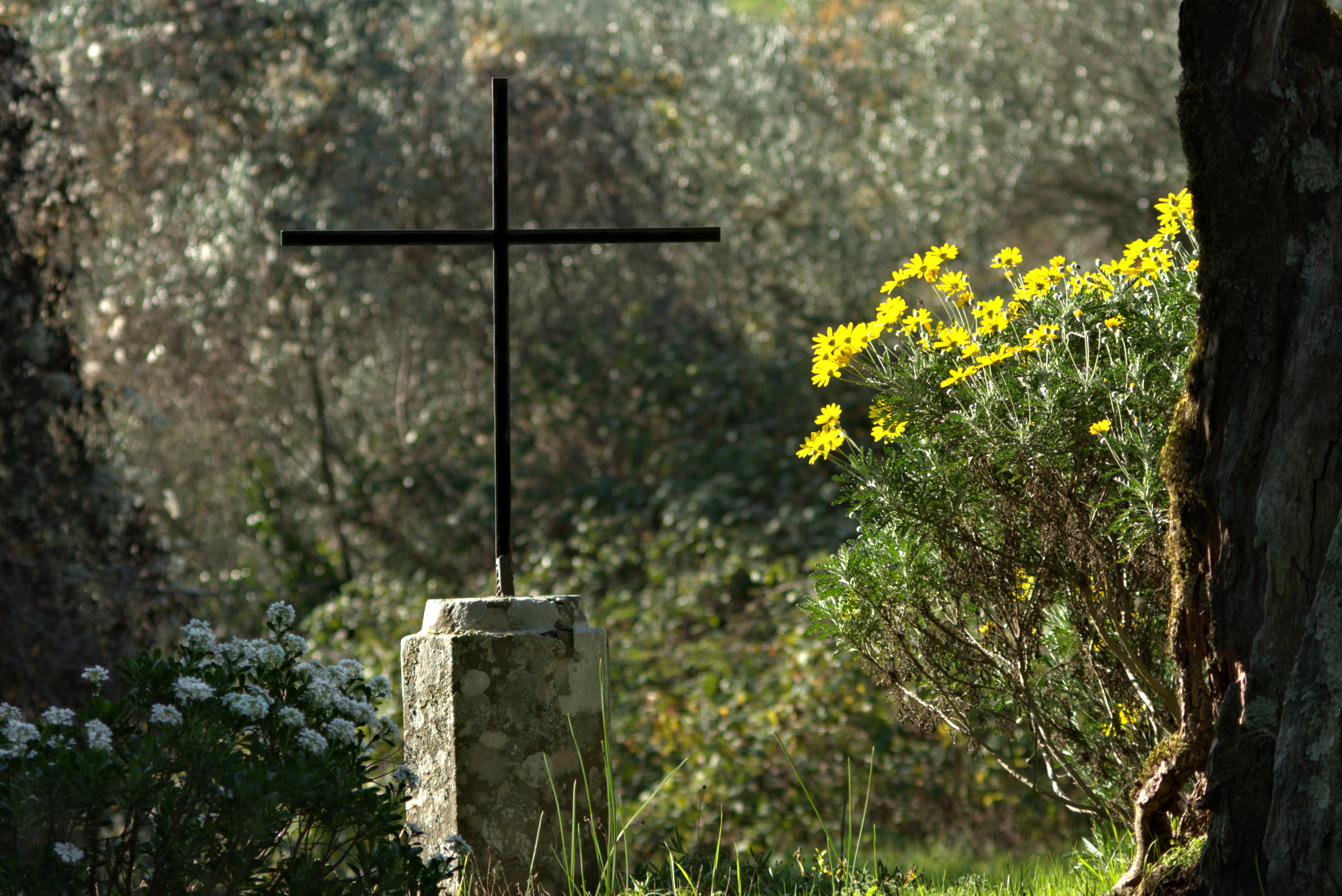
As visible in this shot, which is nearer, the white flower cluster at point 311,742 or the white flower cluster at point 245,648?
the white flower cluster at point 311,742

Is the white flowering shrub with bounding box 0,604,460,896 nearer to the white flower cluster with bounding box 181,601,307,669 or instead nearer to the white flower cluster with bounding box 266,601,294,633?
the white flower cluster with bounding box 181,601,307,669

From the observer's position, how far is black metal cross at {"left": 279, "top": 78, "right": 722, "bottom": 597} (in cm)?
328

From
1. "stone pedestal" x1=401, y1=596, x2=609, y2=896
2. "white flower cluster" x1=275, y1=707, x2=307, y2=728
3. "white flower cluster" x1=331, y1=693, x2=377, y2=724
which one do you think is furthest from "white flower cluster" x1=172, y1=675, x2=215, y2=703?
"stone pedestal" x1=401, y1=596, x2=609, y2=896

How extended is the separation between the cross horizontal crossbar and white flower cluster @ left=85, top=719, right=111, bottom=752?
1.49 meters

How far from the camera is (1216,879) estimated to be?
2230 millimetres

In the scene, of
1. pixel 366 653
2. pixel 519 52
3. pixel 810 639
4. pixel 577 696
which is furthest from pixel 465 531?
pixel 577 696

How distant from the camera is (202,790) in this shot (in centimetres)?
230

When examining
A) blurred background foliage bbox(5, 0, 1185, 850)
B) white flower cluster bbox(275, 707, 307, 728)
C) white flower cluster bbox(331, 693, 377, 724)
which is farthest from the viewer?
blurred background foliage bbox(5, 0, 1185, 850)

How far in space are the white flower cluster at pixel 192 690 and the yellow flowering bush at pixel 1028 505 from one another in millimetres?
1452

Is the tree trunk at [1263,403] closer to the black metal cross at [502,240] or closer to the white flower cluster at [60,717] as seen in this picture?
the black metal cross at [502,240]

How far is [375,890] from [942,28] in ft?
29.0

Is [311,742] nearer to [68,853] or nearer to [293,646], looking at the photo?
[293,646]

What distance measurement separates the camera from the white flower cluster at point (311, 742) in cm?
241

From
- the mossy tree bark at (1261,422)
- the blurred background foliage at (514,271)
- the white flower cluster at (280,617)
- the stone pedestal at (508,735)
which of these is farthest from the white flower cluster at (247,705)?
the blurred background foliage at (514,271)
